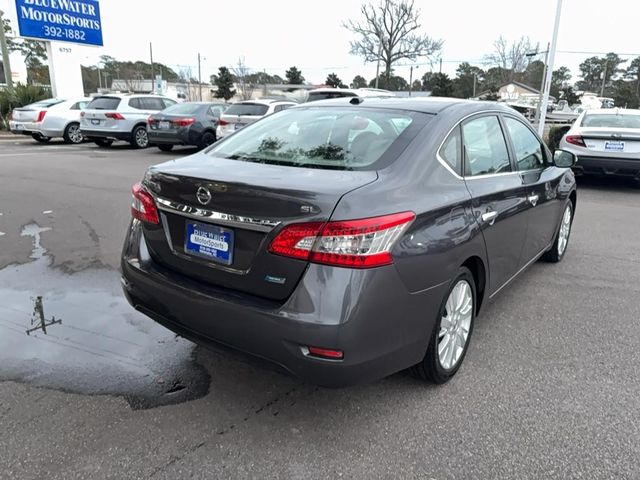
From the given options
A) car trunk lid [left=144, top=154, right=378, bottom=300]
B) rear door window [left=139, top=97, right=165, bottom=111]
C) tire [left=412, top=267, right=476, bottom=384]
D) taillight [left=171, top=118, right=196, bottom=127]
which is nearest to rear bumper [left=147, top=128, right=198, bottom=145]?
taillight [left=171, top=118, right=196, bottom=127]

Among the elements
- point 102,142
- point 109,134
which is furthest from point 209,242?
point 102,142

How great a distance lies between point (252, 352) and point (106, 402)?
0.95 m

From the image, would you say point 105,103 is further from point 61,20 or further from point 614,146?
point 614,146

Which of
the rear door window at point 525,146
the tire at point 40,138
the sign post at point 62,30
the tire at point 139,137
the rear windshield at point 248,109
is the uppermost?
the sign post at point 62,30

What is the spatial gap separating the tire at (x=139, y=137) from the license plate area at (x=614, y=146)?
1234 cm

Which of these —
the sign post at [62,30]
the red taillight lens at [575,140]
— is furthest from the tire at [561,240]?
the sign post at [62,30]

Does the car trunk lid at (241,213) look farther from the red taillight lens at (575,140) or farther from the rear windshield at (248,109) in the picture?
the rear windshield at (248,109)

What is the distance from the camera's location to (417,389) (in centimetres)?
292

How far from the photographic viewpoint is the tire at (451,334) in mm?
2747

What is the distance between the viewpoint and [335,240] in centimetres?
221

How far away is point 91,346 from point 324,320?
190cm

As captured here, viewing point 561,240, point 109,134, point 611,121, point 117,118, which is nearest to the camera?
point 561,240

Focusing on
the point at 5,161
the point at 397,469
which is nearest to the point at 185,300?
the point at 397,469

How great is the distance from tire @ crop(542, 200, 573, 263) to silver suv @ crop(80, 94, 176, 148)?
13.3 m
